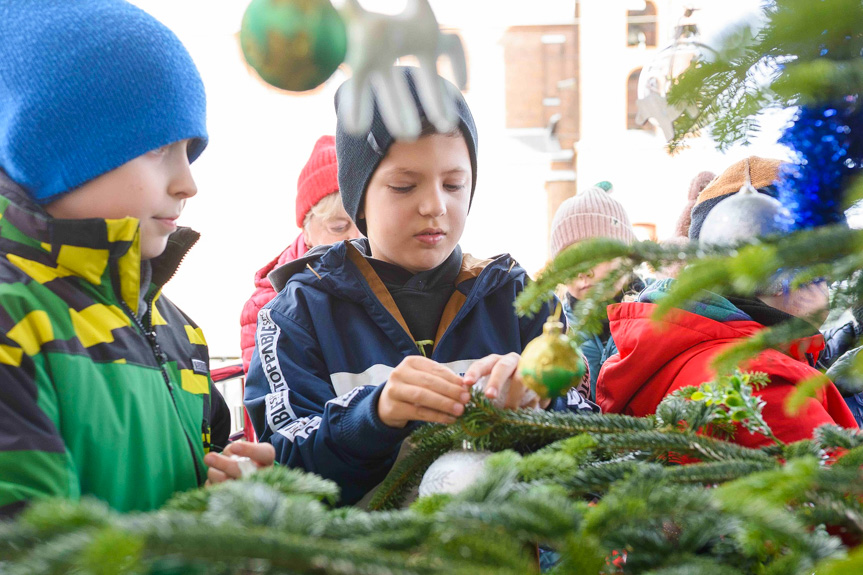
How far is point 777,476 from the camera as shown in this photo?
43cm

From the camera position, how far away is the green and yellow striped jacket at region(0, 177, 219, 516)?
0.71 m

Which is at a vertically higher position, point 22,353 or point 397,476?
point 22,353

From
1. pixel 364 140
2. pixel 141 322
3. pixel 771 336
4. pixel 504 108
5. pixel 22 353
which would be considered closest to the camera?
pixel 771 336

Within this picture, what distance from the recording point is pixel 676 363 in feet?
4.22

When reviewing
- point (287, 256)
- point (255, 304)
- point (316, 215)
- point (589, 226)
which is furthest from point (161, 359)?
point (589, 226)

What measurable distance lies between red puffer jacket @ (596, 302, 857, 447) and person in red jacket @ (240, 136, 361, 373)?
121 cm

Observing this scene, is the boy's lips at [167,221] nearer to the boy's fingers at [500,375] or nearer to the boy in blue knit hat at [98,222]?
the boy in blue knit hat at [98,222]

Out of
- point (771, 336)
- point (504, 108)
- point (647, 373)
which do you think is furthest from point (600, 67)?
point (771, 336)

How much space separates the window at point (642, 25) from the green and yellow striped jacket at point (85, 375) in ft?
40.8

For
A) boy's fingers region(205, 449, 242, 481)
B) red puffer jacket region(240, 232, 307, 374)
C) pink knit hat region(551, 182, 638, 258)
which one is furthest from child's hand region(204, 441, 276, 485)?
pink knit hat region(551, 182, 638, 258)

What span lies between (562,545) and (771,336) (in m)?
0.25

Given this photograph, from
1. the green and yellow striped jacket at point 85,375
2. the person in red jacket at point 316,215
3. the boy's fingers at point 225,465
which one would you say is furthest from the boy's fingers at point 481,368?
the person in red jacket at point 316,215

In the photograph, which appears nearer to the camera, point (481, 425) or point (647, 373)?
point (481, 425)

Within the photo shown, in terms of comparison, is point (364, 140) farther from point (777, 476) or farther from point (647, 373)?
point (777, 476)
